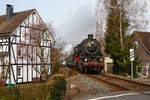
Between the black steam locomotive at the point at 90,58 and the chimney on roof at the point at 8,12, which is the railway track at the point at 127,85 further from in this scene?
the chimney on roof at the point at 8,12

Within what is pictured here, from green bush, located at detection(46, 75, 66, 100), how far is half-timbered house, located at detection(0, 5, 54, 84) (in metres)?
12.1

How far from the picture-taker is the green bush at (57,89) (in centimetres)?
834

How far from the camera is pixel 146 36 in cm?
3609

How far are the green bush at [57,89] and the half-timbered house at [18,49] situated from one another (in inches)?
478

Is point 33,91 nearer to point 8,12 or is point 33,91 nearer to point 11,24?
point 11,24

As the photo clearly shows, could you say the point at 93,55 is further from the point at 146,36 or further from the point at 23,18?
the point at 146,36

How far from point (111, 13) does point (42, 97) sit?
19.4 metres

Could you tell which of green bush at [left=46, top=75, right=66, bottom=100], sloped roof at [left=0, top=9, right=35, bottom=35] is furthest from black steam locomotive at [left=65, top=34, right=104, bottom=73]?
green bush at [left=46, top=75, right=66, bottom=100]

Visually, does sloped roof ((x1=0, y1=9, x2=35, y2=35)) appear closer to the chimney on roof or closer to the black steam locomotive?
the chimney on roof

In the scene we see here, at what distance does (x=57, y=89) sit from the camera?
8625 mm

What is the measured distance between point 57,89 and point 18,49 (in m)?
14.6

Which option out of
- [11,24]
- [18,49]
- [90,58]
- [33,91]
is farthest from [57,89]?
[11,24]

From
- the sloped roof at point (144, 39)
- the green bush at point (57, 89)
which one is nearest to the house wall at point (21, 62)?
the green bush at point (57, 89)

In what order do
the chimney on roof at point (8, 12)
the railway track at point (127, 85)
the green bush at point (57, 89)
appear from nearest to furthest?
the green bush at point (57, 89) < the railway track at point (127, 85) < the chimney on roof at point (8, 12)
